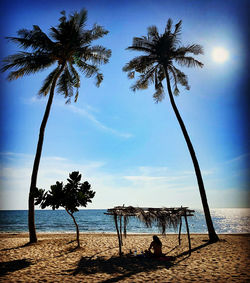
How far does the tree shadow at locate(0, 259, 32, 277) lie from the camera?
5.75 metres

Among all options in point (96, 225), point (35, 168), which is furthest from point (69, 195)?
point (96, 225)

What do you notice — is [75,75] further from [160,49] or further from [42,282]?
[42,282]

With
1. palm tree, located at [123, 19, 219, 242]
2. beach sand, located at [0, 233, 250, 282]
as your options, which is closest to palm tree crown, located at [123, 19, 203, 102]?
palm tree, located at [123, 19, 219, 242]

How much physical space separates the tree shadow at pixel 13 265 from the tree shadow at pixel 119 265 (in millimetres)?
1888

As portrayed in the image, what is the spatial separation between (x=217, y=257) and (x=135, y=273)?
3.92 meters

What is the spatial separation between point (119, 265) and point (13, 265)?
372cm

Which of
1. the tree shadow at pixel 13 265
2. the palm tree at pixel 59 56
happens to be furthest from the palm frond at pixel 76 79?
the tree shadow at pixel 13 265

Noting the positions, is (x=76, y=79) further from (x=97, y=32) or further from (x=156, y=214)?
(x=156, y=214)

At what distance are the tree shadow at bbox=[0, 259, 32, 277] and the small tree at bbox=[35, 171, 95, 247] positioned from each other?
82.5 inches

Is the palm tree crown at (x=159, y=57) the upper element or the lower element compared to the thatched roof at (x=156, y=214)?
upper

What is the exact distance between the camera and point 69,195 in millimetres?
8633

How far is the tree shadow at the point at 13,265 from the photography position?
575 cm

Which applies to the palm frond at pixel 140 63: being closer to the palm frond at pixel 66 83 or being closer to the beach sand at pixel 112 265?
the palm frond at pixel 66 83

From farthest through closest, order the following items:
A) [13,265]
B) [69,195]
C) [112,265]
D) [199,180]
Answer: [199,180]
[69,195]
[112,265]
[13,265]
